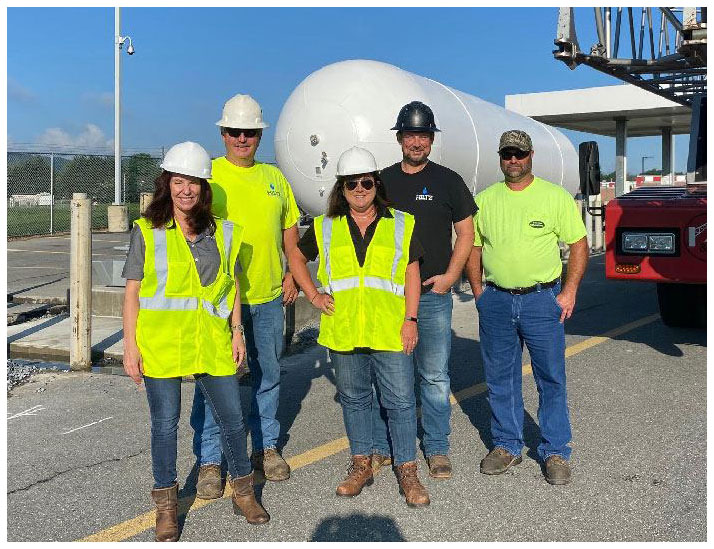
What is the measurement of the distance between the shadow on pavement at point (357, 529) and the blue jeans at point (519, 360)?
3.35ft

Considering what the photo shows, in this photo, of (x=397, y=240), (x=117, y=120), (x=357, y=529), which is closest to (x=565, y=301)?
(x=397, y=240)

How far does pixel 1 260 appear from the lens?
5527 millimetres

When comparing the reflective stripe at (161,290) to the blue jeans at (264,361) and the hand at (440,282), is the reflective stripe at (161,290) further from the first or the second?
the hand at (440,282)

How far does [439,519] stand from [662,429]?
201 centimetres

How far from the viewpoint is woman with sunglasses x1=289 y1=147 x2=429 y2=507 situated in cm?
379

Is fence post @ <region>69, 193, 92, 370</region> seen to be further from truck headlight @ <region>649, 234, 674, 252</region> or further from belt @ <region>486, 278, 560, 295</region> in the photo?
truck headlight @ <region>649, 234, 674, 252</region>

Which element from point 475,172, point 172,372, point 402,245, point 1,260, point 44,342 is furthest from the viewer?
point 475,172

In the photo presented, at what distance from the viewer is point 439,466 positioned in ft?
13.7

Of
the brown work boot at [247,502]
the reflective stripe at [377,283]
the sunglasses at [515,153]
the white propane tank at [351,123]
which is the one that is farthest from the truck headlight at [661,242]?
the brown work boot at [247,502]

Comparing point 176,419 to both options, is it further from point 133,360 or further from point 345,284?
point 345,284

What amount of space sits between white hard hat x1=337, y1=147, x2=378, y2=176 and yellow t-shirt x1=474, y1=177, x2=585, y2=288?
850 mm

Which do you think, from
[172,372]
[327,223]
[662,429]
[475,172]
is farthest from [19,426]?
[475,172]

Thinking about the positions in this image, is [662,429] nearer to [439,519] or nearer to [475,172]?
[439,519]

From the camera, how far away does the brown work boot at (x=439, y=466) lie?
4.13m
